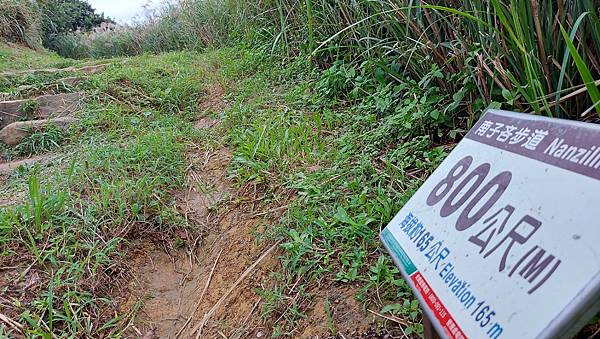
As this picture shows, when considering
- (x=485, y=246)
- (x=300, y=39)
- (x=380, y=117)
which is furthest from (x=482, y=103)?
(x=300, y=39)

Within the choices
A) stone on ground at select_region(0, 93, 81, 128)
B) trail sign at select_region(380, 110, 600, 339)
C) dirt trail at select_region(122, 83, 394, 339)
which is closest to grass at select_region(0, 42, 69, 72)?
stone on ground at select_region(0, 93, 81, 128)

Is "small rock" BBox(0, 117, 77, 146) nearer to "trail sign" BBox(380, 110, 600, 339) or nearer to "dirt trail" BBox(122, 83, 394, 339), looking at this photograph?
"dirt trail" BBox(122, 83, 394, 339)

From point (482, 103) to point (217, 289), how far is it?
1.15 m

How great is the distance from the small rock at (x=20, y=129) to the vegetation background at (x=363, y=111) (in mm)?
231

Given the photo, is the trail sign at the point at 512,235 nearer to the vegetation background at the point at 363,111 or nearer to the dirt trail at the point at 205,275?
the vegetation background at the point at 363,111

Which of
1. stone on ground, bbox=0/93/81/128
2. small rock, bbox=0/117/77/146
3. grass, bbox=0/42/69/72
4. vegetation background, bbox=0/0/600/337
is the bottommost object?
vegetation background, bbox=0/0/600/337

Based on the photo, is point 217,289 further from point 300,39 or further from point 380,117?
point 300,39

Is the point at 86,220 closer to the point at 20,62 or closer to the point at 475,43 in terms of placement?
the point at 475,43

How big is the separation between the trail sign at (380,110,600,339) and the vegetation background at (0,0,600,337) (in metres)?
0.32

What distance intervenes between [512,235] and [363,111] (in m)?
1.52

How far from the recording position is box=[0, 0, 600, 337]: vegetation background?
123cm

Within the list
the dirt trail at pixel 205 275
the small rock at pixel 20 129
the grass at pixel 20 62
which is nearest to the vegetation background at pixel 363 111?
the dirt trail at pixel 205 275

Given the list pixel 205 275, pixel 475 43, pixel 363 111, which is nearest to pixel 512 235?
pixel 475 43

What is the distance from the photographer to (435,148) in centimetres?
159
